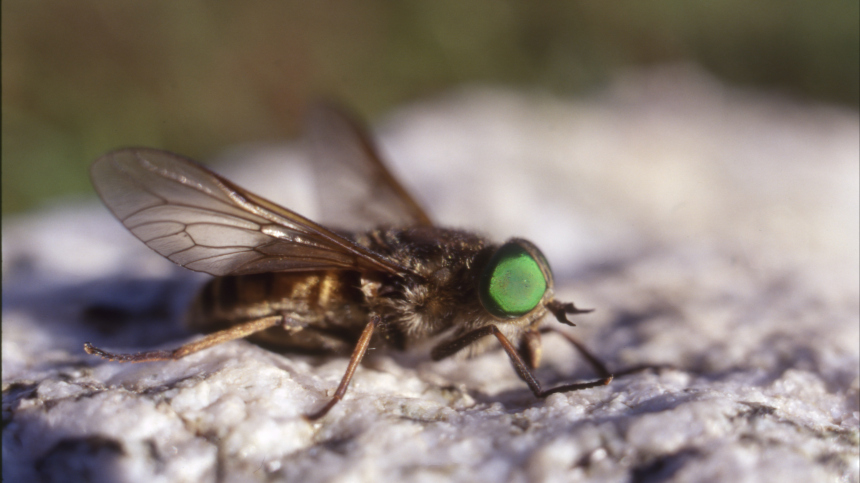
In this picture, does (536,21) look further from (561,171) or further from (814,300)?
(814,300)

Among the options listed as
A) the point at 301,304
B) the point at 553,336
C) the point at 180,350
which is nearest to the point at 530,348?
the point at 553,336

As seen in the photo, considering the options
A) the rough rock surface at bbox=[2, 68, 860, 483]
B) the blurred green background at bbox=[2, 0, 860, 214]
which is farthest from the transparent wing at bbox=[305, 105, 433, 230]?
the blurred green background at bbox=[2, 0, 860, 214]

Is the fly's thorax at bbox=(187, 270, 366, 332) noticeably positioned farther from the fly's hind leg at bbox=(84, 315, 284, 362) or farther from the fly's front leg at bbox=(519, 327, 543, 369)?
the fly's front leg at bbox=(519, 327, 543, 369)

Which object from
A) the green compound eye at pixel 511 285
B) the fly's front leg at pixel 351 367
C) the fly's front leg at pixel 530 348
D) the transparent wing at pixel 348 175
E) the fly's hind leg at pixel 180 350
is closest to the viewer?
the fly's front leg at pixel 351 367

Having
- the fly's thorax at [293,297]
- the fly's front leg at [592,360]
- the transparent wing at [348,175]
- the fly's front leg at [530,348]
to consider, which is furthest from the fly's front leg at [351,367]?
the transparent wing at [348,175]

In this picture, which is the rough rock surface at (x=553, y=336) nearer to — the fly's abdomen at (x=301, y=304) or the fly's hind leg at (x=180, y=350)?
the fly's hind leg at (x=180, y=350)

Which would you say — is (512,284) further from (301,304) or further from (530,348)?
(301,304)

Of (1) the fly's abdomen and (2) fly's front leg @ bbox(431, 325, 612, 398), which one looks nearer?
(2) fly's front leg @ bbox(431, 325, 612, 398)
